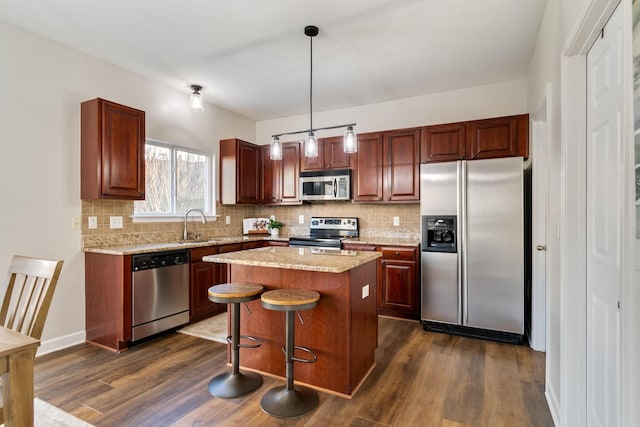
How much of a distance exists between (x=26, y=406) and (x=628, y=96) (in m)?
2.42

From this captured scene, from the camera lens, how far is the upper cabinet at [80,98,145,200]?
297cm

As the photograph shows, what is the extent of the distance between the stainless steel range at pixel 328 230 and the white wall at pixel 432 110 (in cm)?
130

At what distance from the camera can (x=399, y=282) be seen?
3723mm

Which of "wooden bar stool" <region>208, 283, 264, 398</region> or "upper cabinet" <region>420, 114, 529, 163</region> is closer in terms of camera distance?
"wooden bar stool" <region>208, 283, 264, 398</region>

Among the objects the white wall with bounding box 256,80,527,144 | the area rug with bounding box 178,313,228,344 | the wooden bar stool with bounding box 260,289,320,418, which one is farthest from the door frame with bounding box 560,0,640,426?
the area rug with bounding box 178,313,228,344

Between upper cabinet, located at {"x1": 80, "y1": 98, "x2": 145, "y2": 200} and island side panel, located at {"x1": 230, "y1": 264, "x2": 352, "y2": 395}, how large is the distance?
1532mm

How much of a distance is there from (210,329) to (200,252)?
2.75 ft

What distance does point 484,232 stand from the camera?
10.5ft

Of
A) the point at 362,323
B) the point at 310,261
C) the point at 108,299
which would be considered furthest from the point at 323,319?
the point at 108,299

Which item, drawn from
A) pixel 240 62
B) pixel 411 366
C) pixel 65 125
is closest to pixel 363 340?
pixel 411 366

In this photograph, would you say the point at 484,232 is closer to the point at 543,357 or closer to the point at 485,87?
the point at 543,357

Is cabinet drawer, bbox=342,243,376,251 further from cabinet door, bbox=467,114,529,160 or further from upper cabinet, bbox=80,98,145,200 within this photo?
upper cabinet, bbox=80,98,145,200

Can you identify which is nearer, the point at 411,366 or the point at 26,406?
the point at 26,406

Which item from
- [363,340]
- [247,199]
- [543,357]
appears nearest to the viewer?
[363,340]
